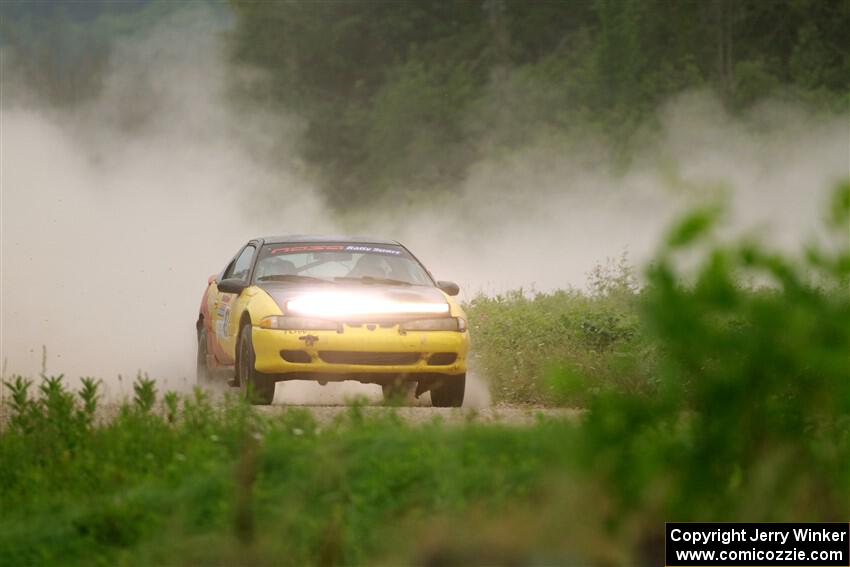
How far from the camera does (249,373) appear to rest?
14375 millimetres

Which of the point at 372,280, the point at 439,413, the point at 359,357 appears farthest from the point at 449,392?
the point at 439,413

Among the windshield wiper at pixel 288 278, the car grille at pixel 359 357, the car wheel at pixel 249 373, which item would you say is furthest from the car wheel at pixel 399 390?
the windshield wiper at pixel 288 278

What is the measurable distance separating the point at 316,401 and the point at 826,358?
9.59 m

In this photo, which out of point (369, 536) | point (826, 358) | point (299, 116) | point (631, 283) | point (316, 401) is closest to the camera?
point (826, 358)

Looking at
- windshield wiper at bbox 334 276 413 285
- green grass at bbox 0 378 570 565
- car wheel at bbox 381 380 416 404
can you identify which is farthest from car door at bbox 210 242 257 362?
green grass at bbox 0 378 570 565

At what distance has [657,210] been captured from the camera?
4262 centimetres

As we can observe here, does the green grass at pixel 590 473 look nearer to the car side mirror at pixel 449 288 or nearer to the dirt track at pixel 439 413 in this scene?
the dirt track at pixel 439 413

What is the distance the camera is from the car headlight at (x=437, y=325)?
14281 mm

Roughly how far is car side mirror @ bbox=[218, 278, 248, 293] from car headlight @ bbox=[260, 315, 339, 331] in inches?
36.6

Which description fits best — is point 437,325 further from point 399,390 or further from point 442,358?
point 399,390

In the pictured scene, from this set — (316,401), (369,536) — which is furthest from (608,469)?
(316,401)

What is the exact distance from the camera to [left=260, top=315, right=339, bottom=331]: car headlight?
1412 cm

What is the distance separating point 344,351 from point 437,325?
784 millimetres

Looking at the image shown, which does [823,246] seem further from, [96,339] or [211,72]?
[211,72]
